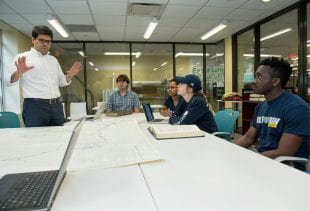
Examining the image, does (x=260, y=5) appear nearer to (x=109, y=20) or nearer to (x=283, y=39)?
(x=283, y=39)

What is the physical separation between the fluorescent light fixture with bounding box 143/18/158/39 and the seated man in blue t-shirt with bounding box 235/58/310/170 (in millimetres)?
3436

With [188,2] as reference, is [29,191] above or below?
below

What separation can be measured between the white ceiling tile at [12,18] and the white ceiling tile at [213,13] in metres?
3.30

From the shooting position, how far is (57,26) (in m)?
5.27

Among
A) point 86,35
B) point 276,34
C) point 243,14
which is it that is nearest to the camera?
point 243,14

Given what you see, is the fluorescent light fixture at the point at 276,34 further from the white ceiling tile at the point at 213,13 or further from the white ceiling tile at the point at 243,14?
the white ceiling tile at the point at 213,13

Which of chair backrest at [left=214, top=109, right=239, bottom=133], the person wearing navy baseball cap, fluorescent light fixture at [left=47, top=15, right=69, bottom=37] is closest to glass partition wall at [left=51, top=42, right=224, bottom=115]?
fluorescent light fixture at [left=47, top=15, right=69, bottom=37]

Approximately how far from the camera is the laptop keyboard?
0.65 meters

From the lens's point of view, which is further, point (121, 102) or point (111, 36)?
point (111, 36)

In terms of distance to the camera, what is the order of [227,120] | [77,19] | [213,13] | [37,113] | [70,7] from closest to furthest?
[37,113]
[227,120]
[70,7]
[213,13]
[77,19]

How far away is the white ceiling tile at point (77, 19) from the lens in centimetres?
469

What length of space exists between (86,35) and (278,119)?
5422 millimetres

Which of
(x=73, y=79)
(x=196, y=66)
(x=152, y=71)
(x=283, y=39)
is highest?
(x=283, y=39)

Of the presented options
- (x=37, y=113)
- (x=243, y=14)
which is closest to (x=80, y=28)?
(x=243, y=14)
